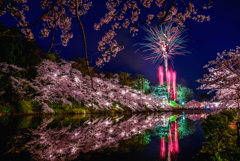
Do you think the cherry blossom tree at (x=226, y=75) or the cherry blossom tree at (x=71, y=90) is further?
the cherry blossom tree at (x=71, y=90)

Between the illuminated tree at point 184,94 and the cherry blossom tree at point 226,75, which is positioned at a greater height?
the illuminated tree at point 184,94

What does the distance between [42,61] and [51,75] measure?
3.40m

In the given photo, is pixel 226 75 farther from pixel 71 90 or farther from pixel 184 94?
pixel 184 94

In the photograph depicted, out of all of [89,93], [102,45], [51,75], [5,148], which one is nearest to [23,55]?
[51,75]

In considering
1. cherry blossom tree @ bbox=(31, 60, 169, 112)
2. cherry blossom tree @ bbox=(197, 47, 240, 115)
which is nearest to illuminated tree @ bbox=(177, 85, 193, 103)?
cherry blossom tree @ bbox=(31, 60, 169, 112)

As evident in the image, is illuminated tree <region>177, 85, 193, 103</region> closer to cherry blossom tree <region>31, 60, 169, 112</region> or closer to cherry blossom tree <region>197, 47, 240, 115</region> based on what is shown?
cherry blossom tree <region>31, 60, 169, 112</region>

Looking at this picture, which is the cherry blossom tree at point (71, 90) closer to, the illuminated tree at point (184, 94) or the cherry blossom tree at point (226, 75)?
the cherry blossom tree at point (226, 75)

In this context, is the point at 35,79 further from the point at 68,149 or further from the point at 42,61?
→ the point at 68,149

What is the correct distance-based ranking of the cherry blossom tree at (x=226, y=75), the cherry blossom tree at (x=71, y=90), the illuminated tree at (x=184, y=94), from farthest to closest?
the illuminated tree at (x=184, y=94) → the cherry blossom tree at (x=71, y=90) → the cherry blossom tree at (x=226, y=75)

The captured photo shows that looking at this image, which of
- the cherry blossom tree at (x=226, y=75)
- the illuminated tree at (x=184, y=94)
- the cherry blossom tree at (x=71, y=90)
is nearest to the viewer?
the cherry blossom tree at (x=226, y=75)

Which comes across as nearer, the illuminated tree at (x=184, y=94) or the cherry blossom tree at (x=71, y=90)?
the cherry blossom tree at (x=71, y=90)

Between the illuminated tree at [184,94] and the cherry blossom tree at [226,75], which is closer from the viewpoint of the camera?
the cherry blossom tree at [226,75]

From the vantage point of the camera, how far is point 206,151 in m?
6.04

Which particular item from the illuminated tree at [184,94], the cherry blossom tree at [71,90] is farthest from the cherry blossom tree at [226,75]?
the illuminated tree at [184,94]
